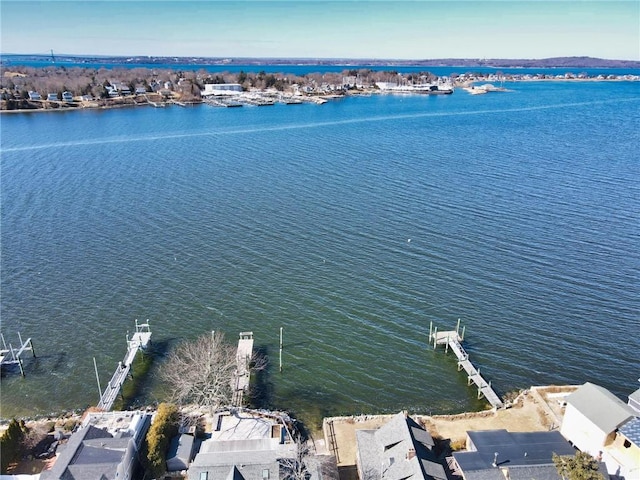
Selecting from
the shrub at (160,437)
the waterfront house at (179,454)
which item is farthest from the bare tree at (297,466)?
the shrub at (160,437)

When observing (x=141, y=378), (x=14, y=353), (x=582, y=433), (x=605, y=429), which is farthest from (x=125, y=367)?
(x=605, y=429)

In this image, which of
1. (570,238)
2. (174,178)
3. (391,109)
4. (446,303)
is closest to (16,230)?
(174,178)

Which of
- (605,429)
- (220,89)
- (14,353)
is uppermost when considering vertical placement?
(220,89)

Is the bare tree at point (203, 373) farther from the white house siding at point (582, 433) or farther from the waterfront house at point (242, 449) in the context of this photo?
the white house siding at point (582, 433)

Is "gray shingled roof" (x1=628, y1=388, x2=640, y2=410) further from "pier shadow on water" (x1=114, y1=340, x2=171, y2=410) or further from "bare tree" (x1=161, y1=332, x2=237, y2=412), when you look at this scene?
"pier shadow on water" (x1=114, y1=340, x2=171, y2=410)

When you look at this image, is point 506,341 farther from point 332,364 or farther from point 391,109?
point 391,109

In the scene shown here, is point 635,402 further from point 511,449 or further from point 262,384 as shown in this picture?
point 262,384
